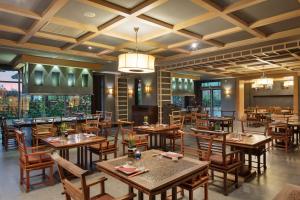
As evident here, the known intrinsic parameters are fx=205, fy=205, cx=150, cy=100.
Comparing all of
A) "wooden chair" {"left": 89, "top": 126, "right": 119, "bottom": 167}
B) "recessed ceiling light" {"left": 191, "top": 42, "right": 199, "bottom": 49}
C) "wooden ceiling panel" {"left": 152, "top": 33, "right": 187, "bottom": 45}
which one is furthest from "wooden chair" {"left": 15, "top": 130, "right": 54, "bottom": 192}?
"recessed ceiling light" {"left": 191, "top": 42, "right": 199, "bottom": 49}

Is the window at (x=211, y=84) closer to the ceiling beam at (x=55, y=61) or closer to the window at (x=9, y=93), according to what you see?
the ceiling beam at (x=55, y=61)

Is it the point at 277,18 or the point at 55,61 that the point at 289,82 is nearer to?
the point at 277,18

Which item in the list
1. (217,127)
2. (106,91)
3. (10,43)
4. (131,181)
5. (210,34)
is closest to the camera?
(131,181)

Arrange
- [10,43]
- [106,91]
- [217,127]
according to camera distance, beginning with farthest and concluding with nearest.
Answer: [106,91] → [10,43] → [217,127]

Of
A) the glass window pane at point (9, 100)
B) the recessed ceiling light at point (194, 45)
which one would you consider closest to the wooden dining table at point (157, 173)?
the recessed ceiling light at point (194, 45)

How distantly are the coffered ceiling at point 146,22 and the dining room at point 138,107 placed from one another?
25 mm

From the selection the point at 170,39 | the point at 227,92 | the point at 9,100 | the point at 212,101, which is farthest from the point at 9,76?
the point at 212,101

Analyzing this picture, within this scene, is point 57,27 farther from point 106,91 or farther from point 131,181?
point 106,91

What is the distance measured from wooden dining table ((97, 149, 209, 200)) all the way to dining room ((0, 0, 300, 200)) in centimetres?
1

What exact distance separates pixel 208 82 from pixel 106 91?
8.48m

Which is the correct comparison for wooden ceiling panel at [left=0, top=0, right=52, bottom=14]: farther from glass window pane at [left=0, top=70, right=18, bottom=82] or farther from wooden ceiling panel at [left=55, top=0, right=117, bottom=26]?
glass window pane at [left=0, top=70, right=18, bottom=82]

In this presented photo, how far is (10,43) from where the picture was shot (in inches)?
222

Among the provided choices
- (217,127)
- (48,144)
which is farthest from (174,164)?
(48,144)

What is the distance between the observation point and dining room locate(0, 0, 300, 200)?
2545mm
